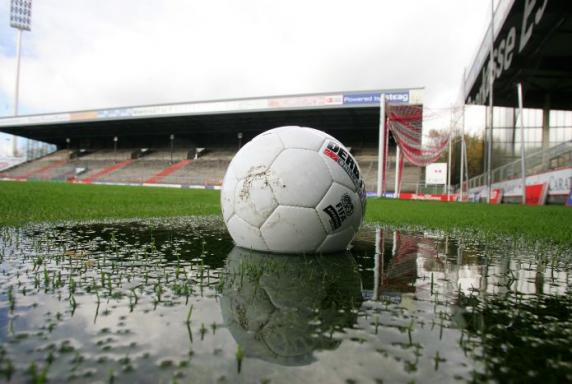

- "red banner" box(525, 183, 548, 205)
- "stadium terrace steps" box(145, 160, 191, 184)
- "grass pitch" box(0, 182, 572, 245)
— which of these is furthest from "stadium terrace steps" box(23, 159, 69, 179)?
"red banner" box(525, 183, 548, 205)

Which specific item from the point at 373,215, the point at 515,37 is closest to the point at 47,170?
the point at 515,37

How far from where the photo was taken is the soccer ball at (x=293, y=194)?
8.96 ft

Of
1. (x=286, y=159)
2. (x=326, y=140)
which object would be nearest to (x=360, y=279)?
(x=286, y=159)

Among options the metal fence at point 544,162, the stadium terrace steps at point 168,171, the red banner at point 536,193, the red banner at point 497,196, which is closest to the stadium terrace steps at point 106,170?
the stadium terrace steps at point 168,171

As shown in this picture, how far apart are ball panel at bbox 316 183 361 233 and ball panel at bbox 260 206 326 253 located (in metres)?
0.06

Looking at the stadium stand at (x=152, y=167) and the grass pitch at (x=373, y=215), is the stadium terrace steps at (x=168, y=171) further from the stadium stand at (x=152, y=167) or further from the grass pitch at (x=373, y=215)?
the grass pitch at (x=373, y=215)

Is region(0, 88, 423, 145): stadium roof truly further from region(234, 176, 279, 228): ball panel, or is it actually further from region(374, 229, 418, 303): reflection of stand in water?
region(234, 176, 279, 228): ball panel

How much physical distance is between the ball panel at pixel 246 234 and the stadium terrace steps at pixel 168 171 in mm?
34065

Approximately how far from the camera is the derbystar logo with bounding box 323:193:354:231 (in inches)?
110

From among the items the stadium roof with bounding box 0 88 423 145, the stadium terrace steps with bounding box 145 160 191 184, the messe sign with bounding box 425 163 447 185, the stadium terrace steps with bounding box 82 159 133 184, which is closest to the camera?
the messe sign with bounding box 425 163 447 185

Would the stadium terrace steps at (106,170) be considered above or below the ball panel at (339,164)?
A: above

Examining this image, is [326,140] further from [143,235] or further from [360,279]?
[143,235]

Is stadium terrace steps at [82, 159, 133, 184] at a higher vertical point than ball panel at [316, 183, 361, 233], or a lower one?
higher

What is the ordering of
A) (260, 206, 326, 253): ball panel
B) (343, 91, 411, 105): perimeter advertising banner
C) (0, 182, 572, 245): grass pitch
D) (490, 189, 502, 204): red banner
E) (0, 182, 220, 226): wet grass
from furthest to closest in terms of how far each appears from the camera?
(343, 91, 411, 105): perimeter advertising banner
(490, 189, 502, 204): red banner
(0, 182, 220, 226): wet grass
(0, 182, 572, 245): grass pitch
(260, 206, 326, 253): ball panel
